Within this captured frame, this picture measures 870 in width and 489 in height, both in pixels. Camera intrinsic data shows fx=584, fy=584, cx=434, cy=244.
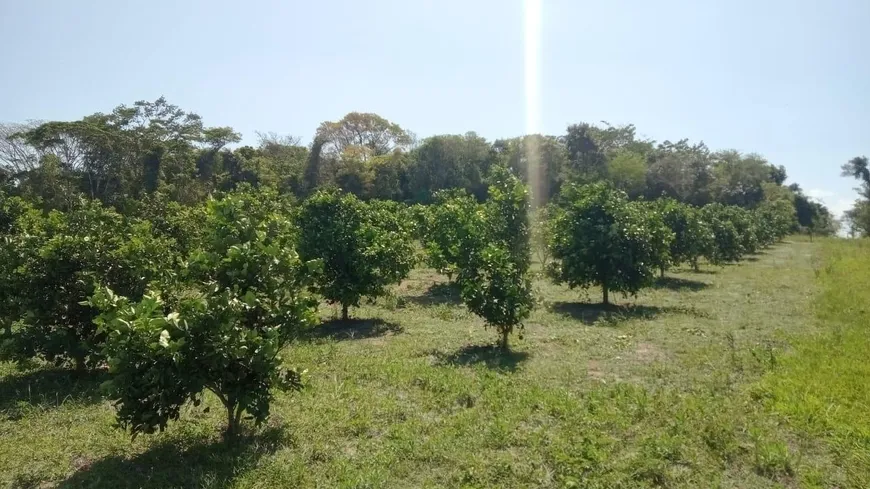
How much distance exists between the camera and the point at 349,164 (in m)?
43.4

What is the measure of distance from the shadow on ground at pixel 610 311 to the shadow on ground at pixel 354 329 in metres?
4.39

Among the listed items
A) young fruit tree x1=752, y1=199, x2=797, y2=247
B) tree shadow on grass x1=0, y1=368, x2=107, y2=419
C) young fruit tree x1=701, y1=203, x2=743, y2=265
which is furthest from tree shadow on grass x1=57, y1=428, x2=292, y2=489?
young fruit tree x1=752, y1=199, x2=797, y2=247

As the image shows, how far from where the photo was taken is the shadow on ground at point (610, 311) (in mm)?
13398

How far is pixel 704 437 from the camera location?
5980mm

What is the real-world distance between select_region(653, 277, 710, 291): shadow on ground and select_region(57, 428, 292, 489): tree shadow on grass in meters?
16.2

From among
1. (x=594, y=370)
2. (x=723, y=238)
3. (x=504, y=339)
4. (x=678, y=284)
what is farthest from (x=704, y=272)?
(x=594, y=370)

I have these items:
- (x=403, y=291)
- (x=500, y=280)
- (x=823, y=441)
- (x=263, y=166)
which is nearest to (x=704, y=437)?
(x=823, y=441)

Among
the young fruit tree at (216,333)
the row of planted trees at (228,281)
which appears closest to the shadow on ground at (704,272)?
the row of planted trees at (228,281)

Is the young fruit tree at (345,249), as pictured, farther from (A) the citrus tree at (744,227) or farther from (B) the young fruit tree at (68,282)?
(A) the citrus tree at (744,227)

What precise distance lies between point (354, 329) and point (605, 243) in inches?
261

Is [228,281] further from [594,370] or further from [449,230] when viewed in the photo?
[449,230]

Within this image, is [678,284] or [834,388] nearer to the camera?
[834,388]

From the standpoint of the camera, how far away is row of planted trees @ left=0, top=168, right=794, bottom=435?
5277 millimetres

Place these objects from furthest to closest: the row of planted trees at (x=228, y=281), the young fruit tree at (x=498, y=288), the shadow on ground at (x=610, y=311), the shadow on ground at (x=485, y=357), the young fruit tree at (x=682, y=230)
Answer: the young fruit tree at (x=682, y=230)
the shadow on ground at (x=610, y=311)
the young fruit tree at (x=498, y=288)
the shadow on ground at (x=485, y=357)
the row of planted trees at (x=228, y=281)
